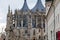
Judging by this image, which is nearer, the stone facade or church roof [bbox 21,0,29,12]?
the stone facade

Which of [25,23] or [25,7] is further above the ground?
[25,7]

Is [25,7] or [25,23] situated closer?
[25,23]

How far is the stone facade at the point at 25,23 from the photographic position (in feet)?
310

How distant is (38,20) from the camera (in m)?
103

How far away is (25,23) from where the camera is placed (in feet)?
336

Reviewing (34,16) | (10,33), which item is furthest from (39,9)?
(10,33)

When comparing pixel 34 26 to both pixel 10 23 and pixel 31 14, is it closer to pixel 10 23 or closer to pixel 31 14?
pixel 31 14

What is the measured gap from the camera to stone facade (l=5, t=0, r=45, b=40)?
310 feet

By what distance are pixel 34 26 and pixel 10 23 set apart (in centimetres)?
1100

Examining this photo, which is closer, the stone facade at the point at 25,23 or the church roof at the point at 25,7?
the stone facade at the point at 25,23

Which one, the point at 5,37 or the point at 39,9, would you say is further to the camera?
the point at 39,9

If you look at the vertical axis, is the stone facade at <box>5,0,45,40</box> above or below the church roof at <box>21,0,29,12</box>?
below

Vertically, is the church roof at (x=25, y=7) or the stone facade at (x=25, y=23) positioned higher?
the church roof at (x=25, y=7)

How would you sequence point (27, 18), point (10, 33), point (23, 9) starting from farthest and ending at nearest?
1. point (23, 9)
2. point (27, 18)
3. point (10, 33)
